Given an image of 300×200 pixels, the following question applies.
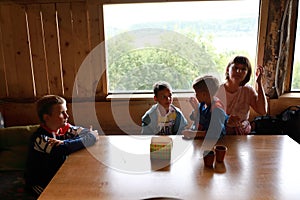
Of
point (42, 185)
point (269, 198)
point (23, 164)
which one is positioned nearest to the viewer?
point (269, 198)

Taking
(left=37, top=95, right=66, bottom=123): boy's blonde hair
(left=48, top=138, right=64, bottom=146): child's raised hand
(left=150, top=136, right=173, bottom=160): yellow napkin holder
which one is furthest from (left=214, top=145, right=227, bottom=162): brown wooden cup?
(left=37, top=95, right=66, bottom=123): boy's blonde hair

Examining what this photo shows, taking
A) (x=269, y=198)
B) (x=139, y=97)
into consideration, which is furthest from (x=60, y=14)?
(x=269, y=198)

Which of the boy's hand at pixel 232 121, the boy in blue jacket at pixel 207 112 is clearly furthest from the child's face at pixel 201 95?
the boy's hand at pixel 232 121

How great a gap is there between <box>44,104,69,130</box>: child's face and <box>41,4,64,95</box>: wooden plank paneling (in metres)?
1.22

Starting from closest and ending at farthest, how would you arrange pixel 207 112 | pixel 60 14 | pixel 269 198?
pixel 269 198 < pixel 207 112 < pixel 60 14

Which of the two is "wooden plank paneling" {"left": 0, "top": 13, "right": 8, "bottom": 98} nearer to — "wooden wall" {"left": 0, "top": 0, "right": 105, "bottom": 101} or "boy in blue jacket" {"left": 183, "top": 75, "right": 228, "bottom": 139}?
"wooden wall" {"left": 0, "top": 0, "right": 105, "bottom": 101}

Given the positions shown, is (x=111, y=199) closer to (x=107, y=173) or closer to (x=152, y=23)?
(x=107, y=173)

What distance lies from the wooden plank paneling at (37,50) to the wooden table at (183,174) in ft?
4.80

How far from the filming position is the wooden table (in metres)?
1.22

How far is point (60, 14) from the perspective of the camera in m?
2.75

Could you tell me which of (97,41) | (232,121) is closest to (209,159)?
(232,121)

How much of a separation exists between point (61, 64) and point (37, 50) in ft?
0.88

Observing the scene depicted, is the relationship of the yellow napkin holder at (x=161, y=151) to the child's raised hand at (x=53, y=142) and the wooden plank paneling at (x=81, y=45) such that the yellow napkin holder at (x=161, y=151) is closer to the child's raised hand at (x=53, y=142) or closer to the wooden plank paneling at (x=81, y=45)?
the child's raised hand at (x=53, y=142)

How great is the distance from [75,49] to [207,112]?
1.56 metres
